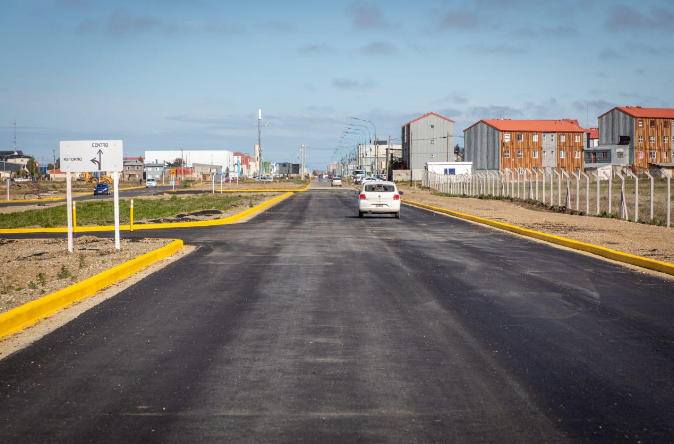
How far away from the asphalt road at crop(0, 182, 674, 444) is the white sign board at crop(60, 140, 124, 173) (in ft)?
15.3

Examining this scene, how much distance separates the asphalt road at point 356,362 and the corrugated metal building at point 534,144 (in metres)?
90.7

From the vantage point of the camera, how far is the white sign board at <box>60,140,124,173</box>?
1608 centimetres

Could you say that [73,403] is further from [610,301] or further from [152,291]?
[610,301]

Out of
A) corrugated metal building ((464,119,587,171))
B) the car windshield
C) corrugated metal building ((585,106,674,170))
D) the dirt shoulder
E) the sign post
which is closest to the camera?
the sign post

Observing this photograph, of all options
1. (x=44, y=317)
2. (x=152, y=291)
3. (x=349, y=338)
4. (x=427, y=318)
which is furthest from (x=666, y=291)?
(x=44, y=317)

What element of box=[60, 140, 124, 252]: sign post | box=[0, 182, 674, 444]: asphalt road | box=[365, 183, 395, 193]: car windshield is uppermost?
box=[60, 140, 124, 252]: sign post

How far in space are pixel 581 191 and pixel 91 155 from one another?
42.9 m

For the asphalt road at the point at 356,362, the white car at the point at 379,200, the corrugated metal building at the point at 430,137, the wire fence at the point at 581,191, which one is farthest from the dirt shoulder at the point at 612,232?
the corrugated metal building at the point at 430,137

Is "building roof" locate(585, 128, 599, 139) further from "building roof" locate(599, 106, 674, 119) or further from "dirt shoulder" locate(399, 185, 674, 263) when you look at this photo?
"dirt shoulder" locate(399, 185, 674, 263)

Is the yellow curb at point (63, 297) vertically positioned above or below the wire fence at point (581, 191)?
below

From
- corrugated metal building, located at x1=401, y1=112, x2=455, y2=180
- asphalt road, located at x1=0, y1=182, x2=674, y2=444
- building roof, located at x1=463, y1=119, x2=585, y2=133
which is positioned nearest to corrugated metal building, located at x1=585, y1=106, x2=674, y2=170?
building roof, located at x1=463, y1=119, x2=585, y2=133

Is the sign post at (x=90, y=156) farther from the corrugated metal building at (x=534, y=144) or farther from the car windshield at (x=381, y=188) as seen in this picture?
the corrugated metal building at (x=534, y=144)

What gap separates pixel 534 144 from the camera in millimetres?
101812

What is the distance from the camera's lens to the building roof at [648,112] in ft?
325
